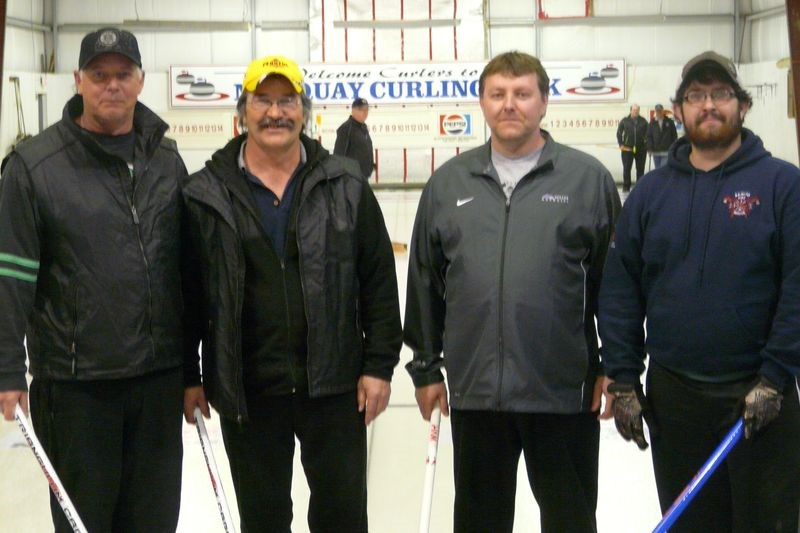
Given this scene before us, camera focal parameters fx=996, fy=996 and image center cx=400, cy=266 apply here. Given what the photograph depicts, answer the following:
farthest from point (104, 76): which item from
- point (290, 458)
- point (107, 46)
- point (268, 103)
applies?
point (290, 458)

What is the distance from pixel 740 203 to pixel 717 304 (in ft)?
0.89

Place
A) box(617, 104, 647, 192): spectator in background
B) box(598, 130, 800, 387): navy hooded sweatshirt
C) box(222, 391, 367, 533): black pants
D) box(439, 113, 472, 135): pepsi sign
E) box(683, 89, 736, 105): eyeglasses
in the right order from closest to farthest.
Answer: box(598, 130, 800, 387): navy hooded sweatshirt → box(683, 89, 736, 105): eyeglasses → box(222, 391, 367, 533): black pants → box(617, 104, 647, 192): spectator in background → box(439, 113, 472, 135): pepsi sign

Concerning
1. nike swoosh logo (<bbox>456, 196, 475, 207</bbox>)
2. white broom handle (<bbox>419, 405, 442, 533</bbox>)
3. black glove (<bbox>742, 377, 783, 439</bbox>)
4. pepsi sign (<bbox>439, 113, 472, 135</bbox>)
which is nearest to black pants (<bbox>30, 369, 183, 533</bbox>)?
white broom handle (<bbox>419, 405, 442, 533</bbox>)

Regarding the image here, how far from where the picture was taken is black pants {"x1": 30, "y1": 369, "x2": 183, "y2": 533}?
284cm

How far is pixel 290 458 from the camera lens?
2977 millimetres

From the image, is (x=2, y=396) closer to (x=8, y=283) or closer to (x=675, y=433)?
(x=8, y=283)

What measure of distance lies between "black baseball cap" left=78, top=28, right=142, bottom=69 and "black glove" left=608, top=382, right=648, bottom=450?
168 cm

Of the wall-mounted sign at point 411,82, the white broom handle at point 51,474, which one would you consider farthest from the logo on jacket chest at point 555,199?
the wall-mounted sign at point 411,82

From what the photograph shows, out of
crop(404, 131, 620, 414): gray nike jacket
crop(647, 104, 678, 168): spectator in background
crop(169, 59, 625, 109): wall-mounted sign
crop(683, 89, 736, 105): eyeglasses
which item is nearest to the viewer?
crop(683, 89, 736, 105): eyeglasses

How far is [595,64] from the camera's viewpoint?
Answer: 815 inches

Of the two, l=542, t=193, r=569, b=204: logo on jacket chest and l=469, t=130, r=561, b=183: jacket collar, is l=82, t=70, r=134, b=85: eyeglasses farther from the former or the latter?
l=542, t=193, r=569, b=204: logo on jacket chest

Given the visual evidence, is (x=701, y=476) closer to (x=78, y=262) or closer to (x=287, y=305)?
(x=287, y=305)

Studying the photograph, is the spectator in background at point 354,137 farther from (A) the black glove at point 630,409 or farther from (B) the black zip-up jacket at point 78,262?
(A) the black glove at point 630,409

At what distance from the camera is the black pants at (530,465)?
2.89 meters
